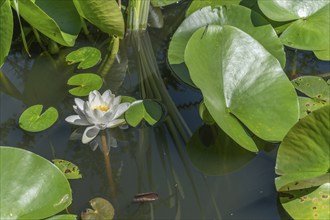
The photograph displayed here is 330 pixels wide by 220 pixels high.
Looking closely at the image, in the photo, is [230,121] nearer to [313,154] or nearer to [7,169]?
[313,154]

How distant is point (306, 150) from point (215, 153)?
36 centimetres

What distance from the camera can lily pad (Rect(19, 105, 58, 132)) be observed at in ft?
6.87

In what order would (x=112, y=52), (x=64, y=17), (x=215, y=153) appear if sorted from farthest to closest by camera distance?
(x=112, y=52)
(x=64, y=17)
(x=215, y=153)

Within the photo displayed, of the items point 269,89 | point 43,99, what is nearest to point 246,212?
point 269,89

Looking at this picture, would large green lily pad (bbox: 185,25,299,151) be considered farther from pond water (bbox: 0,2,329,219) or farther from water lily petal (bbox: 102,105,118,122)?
water lily petal (bbox: 102,105,118,122)

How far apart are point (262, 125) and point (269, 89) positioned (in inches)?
5.8

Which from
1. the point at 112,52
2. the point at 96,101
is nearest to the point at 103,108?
the point at 96,101

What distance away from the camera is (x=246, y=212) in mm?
1794

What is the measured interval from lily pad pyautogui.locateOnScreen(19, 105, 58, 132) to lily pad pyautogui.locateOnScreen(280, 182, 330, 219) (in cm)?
96

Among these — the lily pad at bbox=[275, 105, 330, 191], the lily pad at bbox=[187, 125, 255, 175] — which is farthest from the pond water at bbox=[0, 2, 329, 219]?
the lily pad at bbox=[275, 105, 330, 191]

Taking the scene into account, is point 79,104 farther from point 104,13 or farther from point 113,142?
point 104,13

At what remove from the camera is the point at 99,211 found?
1.80 metres

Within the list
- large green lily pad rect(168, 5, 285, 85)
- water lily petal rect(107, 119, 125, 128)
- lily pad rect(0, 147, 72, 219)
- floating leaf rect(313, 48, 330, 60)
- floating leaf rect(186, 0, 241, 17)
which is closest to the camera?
lily pad rect(0, 147, 72, 219)

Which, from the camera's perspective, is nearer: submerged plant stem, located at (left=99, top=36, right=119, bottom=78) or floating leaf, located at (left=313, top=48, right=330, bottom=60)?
floating leaf, located at (left=313, top=48, right=330, bottom=60)
